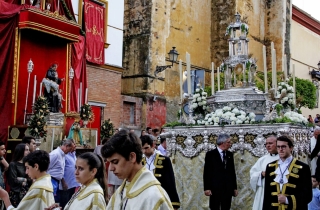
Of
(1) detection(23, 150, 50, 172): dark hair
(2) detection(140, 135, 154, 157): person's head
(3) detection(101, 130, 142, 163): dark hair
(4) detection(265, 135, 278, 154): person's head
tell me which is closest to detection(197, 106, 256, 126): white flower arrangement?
(4) detection(265, 135, 278, 154): person's head

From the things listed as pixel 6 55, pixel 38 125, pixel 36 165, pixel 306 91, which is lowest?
pixel 36 165

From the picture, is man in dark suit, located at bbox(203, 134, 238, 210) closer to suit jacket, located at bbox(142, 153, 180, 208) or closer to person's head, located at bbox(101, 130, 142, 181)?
suit jacket, located at bbox(142, 153, 180, 208)

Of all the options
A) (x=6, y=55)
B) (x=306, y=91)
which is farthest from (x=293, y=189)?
(x=306, y=91)

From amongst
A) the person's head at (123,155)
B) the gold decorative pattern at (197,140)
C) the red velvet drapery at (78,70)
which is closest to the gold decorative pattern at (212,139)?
the gold decorative pattern at (197,140)

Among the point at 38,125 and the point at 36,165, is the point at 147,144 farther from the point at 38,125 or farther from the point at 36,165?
the point at 38,125

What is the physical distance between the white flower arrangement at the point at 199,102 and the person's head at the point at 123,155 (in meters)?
6.91

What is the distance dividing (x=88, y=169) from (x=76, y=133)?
331 inches

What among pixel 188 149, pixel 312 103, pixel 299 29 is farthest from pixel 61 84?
pixel 299 29

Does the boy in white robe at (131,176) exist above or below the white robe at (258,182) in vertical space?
above

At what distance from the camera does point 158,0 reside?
21.0 meters

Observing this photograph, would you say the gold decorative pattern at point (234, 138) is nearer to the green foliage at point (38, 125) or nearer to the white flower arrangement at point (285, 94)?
the white flower arrangement at point (285, 94)

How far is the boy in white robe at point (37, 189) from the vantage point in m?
4.58

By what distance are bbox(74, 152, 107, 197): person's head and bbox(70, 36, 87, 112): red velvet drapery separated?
10.7 m

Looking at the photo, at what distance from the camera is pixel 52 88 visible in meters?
13.5
